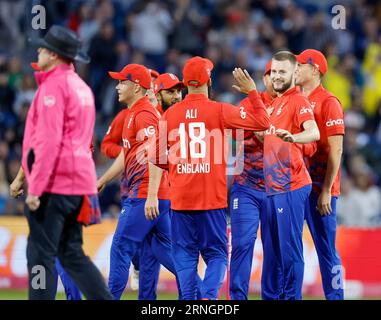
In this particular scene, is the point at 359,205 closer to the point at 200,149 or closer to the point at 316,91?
the point at 316,91

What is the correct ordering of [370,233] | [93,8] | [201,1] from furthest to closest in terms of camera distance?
[201,1] → [93,8] → [370,233]

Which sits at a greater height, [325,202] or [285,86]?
[285,86]

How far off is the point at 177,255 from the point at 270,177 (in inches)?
51.1

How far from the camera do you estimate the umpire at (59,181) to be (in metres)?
8.70

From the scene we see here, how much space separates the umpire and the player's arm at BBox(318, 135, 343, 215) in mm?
3017

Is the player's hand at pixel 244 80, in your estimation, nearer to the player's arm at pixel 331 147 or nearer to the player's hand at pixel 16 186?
the player's arm at pixel 331 147

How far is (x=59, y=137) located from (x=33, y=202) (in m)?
0.57

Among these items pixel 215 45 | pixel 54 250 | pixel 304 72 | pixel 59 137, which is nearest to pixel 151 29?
pixel 215 45

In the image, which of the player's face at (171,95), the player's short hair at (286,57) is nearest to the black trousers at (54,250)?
the player's short hair at (286,57)

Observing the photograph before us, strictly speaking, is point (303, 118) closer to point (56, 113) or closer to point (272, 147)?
point (272, 147)

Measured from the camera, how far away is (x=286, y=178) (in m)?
10.7

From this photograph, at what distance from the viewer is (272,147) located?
1087cm

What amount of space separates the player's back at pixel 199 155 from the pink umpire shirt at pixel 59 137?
4.59ft
